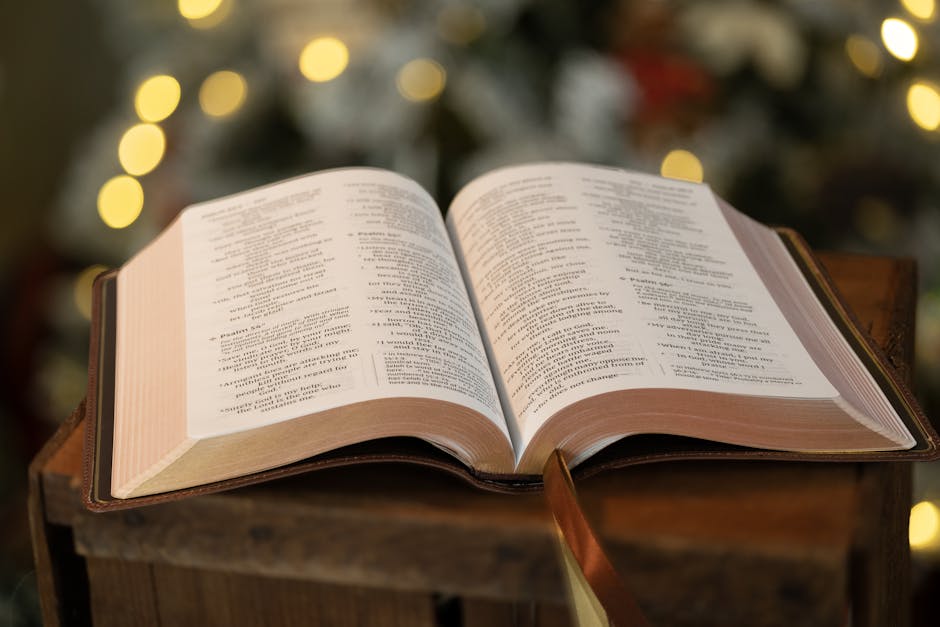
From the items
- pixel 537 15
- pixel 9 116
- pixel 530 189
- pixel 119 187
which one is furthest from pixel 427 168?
pixel 9 116

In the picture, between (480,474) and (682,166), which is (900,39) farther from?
(480,474)

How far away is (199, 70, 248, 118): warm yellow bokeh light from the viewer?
52.1 inches

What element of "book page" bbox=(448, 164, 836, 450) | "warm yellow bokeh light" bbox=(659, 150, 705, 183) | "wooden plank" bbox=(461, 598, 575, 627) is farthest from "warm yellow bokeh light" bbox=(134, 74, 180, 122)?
"wooden plank" bbox=(461, 598, 575, 627)

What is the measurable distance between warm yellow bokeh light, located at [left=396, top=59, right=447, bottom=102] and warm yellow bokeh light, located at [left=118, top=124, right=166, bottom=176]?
34cm

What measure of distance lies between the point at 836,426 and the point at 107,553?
1.43 ft

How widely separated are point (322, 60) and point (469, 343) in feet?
2.60

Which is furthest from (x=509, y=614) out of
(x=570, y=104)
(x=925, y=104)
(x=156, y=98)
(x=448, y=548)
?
(x=156, y=98)

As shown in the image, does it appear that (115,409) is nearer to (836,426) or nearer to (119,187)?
(836,426)

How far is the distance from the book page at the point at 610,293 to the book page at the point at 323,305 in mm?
21

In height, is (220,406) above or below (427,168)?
below

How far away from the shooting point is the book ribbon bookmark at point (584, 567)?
1.74ft

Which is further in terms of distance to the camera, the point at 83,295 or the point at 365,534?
the point at 83,295

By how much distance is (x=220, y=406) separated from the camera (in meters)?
0.60

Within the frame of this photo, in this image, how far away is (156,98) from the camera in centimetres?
140
